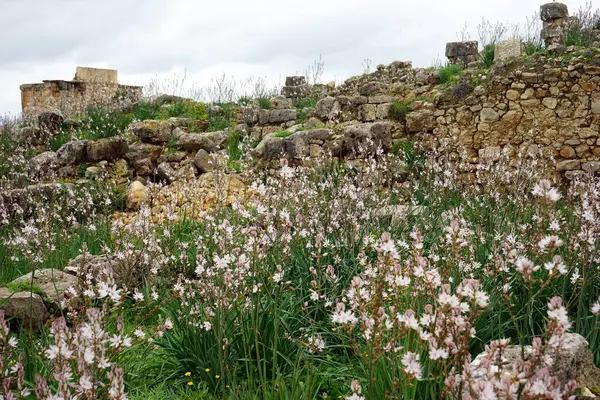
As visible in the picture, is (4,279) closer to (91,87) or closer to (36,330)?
(36,330)

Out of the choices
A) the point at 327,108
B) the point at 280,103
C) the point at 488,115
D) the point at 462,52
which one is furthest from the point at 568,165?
the point at 280,103

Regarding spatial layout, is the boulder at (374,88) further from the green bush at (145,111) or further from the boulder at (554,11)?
the green bush at (145,111)

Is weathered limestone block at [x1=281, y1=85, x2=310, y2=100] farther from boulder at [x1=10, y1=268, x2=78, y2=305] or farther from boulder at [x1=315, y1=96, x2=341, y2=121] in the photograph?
boulder at [x1=10, y1=268, x2=78, y2=305]

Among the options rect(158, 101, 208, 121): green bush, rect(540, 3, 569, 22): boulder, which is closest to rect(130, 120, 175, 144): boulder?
rect(158, 101, 208, 121): green bush

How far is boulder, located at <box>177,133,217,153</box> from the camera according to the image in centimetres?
1227

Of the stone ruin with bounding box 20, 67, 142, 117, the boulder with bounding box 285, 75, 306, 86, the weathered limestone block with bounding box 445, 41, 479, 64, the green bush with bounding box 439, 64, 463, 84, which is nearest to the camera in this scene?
the green bush with bounding box 439, 64, 463, 84

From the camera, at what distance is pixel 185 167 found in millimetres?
11625

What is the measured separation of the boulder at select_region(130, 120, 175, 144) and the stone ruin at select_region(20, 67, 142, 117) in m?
5.58

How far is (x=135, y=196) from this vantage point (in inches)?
405

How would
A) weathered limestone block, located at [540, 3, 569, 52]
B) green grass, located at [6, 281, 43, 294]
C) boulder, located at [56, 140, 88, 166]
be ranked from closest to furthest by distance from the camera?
green grass, located at [6, 281, 43, 294], weathered limestone block, located at [540, 3, 569, 52], boulder, located at [56, 140, 88, 166]

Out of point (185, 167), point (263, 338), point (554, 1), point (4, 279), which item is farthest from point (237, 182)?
point (554, 1)

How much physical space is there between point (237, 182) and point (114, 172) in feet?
10.8

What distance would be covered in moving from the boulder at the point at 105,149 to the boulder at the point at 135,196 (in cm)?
210

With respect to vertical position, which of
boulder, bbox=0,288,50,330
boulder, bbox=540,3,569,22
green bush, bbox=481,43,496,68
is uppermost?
boulder, bbox=540,3,569,22
